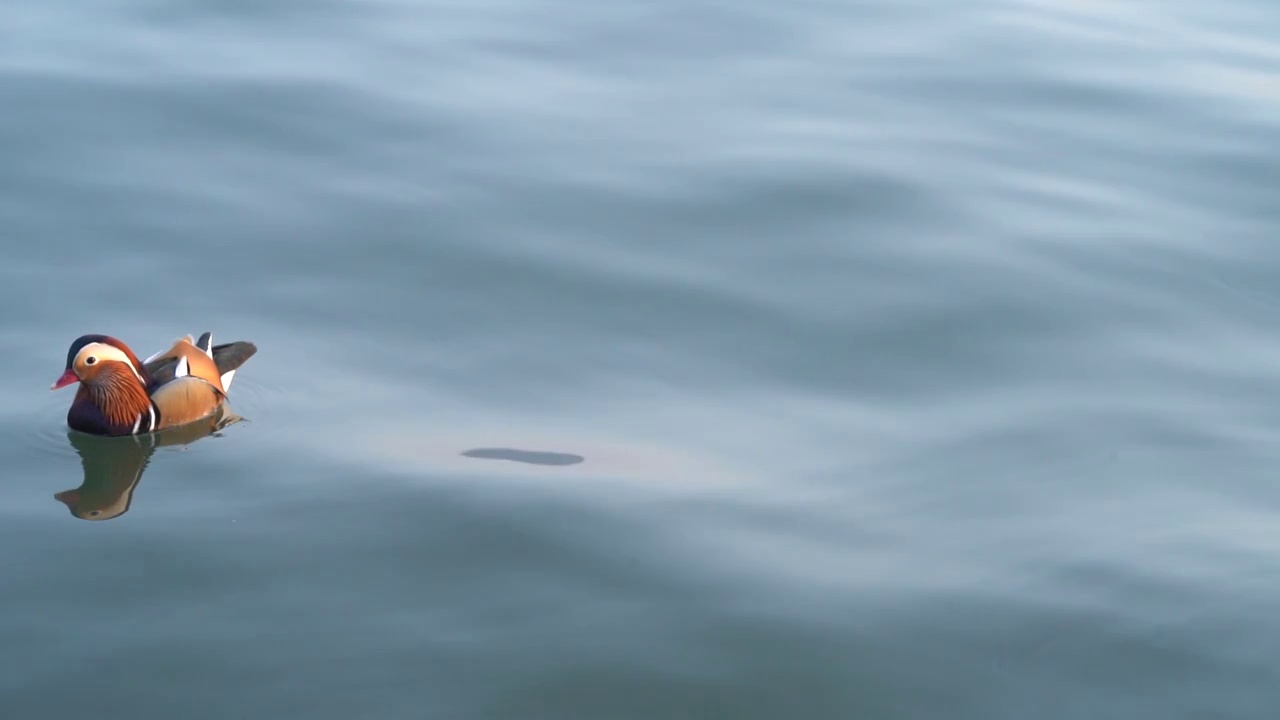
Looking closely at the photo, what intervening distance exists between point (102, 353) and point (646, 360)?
2.50 meters

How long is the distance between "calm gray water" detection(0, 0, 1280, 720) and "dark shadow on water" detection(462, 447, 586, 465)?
3 centimetres

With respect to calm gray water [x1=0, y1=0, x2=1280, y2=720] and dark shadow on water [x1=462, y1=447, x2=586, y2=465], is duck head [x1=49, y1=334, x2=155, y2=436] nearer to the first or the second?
calm gray water [x1=0, y1=0, x2=1280, y2=720]

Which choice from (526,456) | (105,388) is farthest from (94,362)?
(526,456)

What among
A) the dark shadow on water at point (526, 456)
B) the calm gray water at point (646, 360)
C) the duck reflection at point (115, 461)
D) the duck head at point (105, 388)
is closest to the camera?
the calm gray water at point (646, 360)

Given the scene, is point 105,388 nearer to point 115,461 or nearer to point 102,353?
point 102,353

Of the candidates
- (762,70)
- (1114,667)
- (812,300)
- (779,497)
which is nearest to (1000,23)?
(762,70)

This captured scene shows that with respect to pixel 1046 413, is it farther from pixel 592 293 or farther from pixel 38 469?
pixel 38 469

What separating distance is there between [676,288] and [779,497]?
216 centimetres

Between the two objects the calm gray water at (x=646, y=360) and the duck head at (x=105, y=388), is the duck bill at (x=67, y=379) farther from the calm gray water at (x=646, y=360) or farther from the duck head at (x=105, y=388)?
the calm gray water at (x=646, y=360)

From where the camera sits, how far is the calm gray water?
18.0ft

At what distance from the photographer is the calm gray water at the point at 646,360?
216 inches

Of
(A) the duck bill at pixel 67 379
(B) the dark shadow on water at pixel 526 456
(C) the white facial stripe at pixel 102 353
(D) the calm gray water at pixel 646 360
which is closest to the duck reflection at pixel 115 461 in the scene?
(D) the calm gray water at pixel 646 360

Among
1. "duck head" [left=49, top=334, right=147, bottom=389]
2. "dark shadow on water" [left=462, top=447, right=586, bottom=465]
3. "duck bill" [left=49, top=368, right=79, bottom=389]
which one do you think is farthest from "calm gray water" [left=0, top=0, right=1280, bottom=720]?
"duck head" [left=49, top=334, right=147, bottom=389]

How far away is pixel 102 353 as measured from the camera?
23.2 ft
